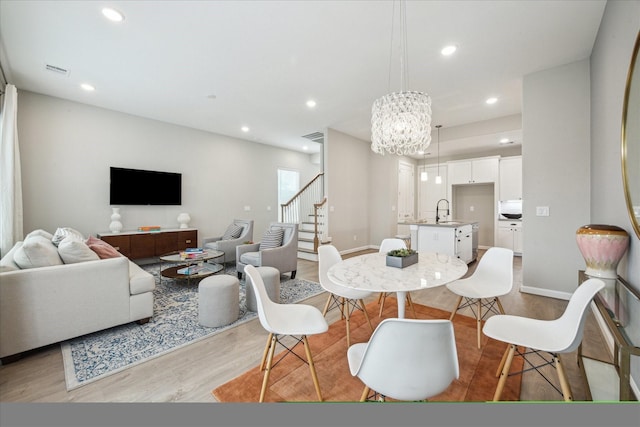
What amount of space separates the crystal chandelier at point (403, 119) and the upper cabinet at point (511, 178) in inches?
179

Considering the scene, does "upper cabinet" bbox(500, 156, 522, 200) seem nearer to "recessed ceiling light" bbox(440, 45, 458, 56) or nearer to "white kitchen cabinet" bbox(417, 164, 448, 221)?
"white kitchen cabinet" bbox(417, 164, 448, 221)

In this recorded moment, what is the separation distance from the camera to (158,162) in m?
4.99

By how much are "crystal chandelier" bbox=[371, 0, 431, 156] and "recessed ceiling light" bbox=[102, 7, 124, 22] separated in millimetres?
2459

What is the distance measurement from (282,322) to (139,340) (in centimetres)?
151

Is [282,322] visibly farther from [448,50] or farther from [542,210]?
[542,210]

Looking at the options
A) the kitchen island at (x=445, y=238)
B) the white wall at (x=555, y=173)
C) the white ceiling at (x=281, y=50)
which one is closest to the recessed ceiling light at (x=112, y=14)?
the white ceiling at (x=281, y=50)

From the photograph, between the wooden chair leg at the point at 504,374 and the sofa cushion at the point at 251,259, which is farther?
the sofa cushion at the point at 251,259

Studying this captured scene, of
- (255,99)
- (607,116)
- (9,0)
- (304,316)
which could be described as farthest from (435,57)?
(9,0)

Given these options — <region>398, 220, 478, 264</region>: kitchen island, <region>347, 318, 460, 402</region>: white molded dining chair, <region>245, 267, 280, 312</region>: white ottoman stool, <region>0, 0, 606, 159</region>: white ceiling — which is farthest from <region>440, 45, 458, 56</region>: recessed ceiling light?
<region>245, 267, 280, 312</region>: white ottoman stool

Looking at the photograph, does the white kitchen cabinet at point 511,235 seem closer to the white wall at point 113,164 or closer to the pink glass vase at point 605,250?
the pink glass vase at point 605,250

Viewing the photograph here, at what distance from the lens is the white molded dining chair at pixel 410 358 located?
2.75 feet

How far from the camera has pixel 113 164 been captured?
4457 mm

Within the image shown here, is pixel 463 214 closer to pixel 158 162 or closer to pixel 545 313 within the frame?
pixel 545 313

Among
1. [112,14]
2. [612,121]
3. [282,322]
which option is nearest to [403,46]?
[612,121]
